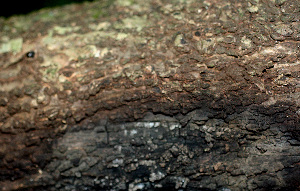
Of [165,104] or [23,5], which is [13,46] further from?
[165,104]

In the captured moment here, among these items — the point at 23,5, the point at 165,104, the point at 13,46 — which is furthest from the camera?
the point at 23,5

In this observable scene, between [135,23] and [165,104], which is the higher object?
[135,23]

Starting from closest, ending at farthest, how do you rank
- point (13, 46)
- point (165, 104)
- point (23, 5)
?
point (165, 104) < point (13, 46) < point (23, 5)

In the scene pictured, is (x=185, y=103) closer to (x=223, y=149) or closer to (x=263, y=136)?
(x=223, y=149)

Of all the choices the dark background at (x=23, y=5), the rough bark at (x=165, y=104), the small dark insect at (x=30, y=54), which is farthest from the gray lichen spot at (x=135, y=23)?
the dark background at (x=23, y=5)

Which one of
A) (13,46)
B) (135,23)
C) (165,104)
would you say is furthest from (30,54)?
(165,104)

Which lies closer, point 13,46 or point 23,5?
point 13,46

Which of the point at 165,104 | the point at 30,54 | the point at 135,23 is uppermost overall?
the point at 135,23
